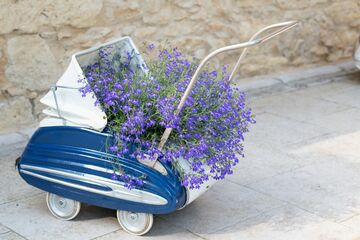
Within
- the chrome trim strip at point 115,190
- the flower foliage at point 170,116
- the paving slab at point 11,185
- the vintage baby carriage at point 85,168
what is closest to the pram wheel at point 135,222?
the vintage baby carriage at point 85,168

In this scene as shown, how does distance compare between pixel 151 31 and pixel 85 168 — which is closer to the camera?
pixel 85 168

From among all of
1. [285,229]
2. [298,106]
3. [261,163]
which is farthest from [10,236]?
[298,106]

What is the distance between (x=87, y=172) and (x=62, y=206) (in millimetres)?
362

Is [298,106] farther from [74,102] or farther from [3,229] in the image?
[3,229]

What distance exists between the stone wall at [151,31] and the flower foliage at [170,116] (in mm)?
1340

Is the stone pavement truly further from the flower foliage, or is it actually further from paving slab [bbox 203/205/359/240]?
the flower foliage

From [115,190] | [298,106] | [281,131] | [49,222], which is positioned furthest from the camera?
[298,106]

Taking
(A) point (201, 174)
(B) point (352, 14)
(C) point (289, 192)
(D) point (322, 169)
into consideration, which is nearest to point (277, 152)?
(D) point (322, 169)

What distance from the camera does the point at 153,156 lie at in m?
3.58

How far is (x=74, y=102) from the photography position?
3.76 metres

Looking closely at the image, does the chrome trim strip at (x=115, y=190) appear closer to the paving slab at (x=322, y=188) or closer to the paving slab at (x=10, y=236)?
the paving slab at (x=10, y=236)

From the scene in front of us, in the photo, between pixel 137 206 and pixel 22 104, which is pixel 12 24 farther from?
pixel 137 206

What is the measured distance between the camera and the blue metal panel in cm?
361

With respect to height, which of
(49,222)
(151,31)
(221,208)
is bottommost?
(221,208)
